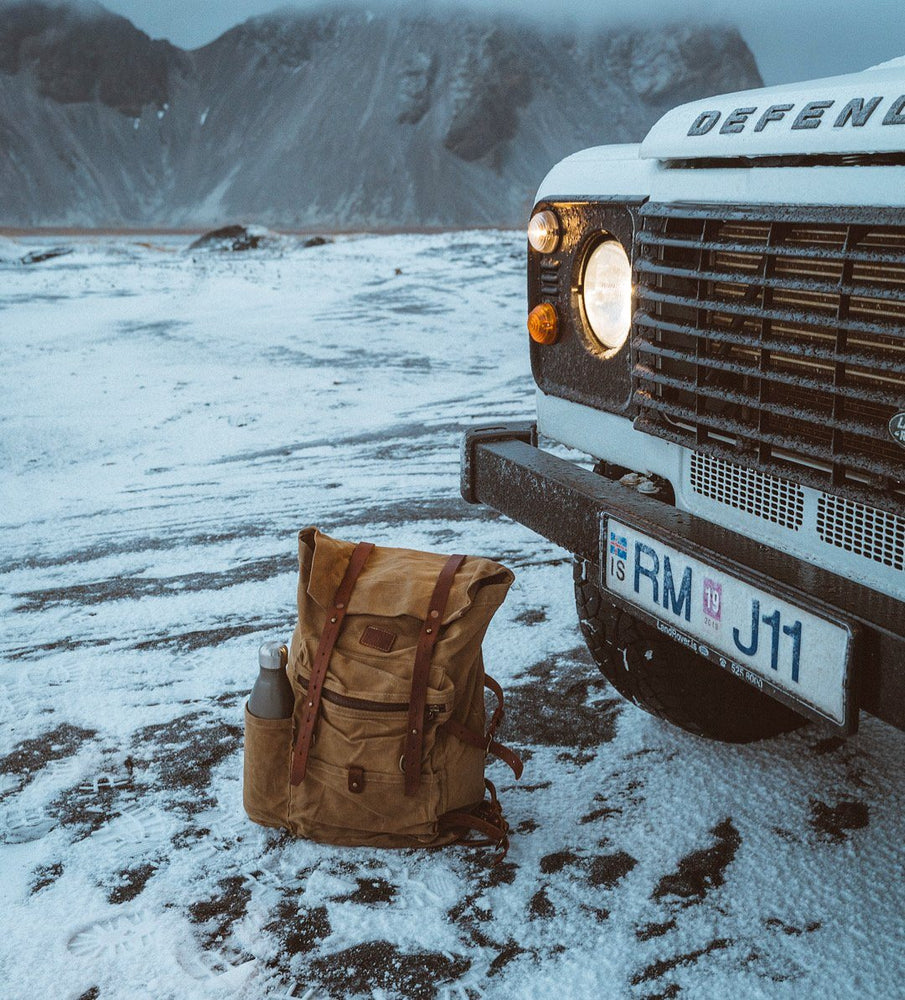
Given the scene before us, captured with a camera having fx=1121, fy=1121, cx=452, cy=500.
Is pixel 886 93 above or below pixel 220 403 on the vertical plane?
above

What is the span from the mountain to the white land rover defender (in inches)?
3659

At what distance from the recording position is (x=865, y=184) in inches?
76.0

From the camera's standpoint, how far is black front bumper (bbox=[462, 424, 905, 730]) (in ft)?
6.06

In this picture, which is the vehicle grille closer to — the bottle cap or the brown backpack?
the brown backpack

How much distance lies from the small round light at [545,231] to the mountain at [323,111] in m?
92.8

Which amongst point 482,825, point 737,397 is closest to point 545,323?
point 737,397

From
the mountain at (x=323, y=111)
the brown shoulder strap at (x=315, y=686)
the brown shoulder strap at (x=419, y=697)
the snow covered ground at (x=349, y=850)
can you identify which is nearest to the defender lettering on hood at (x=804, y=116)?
the brown shoulder strap at (x=419, y=697)

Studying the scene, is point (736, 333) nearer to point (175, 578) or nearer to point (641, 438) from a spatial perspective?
point (641, 438)

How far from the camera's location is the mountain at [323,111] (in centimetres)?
10094

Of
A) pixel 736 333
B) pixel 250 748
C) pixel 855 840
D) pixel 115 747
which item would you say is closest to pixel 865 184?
pixel 736 333

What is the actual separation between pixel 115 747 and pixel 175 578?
150 cm

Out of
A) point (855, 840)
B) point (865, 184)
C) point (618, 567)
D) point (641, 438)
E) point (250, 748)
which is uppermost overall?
point (865, 184)

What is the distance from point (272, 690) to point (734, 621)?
3.59ft

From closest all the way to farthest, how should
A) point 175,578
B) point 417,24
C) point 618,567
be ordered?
point 618,567, point 175,578, point 417,24
